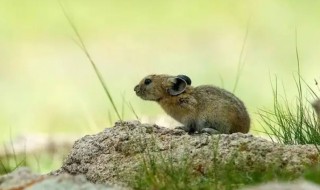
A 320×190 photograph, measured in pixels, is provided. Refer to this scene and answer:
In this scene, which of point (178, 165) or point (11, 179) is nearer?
point (11, 179)

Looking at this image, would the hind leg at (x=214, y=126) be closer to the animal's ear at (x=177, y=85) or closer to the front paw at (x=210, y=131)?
the front paw at (x=210, y=131)

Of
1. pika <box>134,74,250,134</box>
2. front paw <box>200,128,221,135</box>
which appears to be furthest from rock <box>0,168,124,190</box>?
pika <box>134,74,250,134</box>

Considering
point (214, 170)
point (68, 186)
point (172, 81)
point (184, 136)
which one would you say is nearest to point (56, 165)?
point (172, 81)

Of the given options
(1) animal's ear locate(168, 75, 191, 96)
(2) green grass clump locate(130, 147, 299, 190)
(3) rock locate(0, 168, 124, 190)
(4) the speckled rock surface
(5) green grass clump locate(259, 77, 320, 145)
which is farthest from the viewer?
(1) animal's ear locate(168, 75, 191, 96)

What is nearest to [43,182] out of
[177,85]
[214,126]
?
[214,126]

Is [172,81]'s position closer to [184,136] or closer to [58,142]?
[184,136]

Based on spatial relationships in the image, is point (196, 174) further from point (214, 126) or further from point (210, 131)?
point (214, 126)

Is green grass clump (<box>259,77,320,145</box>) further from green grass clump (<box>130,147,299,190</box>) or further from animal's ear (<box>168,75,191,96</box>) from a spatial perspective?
green grass clump (<box>130,147,299,190</box>)

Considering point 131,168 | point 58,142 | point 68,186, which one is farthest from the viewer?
point 58,142
